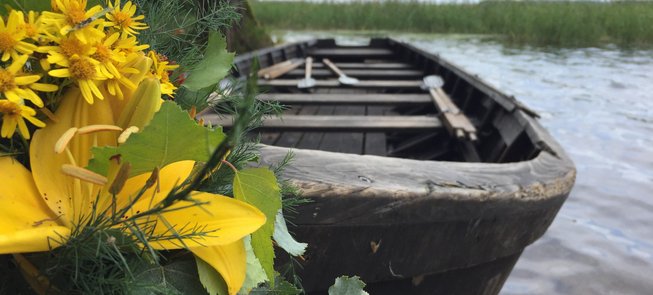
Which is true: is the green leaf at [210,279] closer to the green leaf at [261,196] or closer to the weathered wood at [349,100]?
the green leaf at [261,196]

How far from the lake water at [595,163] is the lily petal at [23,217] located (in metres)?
3.24

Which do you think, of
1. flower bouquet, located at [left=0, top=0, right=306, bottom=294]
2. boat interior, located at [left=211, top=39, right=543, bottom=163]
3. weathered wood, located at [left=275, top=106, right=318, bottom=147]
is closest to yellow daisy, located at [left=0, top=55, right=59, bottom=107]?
flower bouquet, located at [left=0, top=0, right=306, bottom=294]

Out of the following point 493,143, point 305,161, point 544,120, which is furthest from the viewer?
point 544,120

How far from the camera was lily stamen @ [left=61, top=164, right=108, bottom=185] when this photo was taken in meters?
0.47

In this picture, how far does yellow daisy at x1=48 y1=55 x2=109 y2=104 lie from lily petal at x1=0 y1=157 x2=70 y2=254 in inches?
3.4

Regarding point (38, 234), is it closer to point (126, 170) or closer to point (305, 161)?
point (126, 170)

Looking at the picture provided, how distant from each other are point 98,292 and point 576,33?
14.9 m

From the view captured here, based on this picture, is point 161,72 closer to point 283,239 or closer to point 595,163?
point 283,239

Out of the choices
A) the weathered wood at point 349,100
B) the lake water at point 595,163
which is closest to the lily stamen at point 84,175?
the lake water at point 595,163

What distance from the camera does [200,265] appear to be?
1.81 feet

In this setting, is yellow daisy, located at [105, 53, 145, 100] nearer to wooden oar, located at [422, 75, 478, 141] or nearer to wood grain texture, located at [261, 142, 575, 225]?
wood grain texture, located at [261, 142, 575, 225]

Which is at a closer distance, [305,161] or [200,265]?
[200,265]

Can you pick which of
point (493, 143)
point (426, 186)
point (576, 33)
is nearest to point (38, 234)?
point (426, 186)

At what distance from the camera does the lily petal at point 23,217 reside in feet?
1.54
